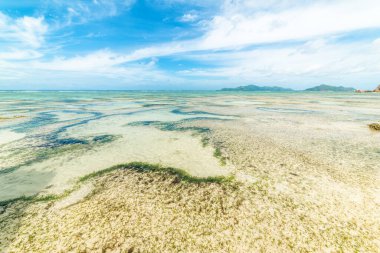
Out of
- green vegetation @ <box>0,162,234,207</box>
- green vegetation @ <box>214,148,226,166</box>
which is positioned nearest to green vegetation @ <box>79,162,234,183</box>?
green vegetation @ <box>0,162,234,207</box>

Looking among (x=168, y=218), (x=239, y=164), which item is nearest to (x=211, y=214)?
(x=168, y=218)

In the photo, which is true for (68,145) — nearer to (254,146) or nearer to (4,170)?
(4,170)

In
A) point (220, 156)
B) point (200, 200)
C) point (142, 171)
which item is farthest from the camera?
point (220, 156)

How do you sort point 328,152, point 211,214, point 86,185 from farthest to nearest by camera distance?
Answer: point 328,152
point 86,185
point 211,214

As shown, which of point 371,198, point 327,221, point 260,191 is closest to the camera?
point 327,221

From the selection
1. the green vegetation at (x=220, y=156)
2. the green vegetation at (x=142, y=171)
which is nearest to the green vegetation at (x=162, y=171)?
the green vegetation at (x=142, y=171)

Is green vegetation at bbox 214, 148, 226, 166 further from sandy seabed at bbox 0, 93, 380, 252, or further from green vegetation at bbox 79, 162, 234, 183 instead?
green vegetation at bbox 79, 162, 234, 183

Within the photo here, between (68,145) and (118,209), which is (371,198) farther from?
(68,145)

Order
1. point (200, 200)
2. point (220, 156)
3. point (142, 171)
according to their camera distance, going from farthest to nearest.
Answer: point (220, 156) → point (142, 171) → point (200, 200)

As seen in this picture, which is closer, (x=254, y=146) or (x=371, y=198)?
(x=371, y=198)

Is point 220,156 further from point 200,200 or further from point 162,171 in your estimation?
point 200,200

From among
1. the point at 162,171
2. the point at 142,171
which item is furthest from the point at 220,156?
the point at 142,171
